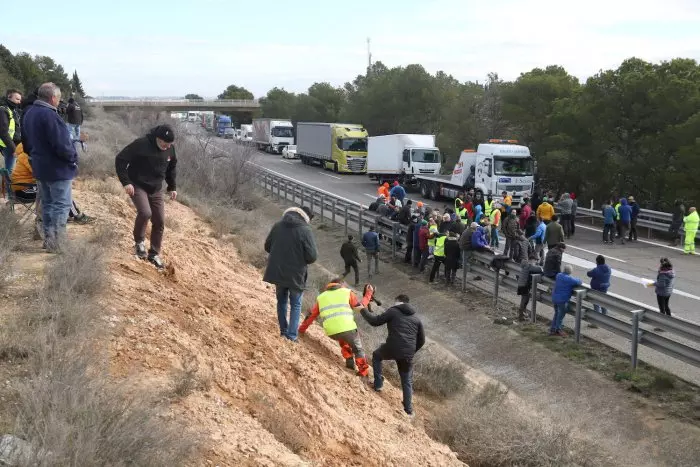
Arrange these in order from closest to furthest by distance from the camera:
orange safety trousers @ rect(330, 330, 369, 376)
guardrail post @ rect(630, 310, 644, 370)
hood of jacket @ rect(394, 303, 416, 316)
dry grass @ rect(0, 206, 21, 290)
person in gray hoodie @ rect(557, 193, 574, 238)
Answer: dry grass @ rect(0, 206, 21, 290) → hood of jacket @ rect(394, 303, 416, 316) → orange safety trousers @ rect(330, 330, 369, 376) → guardrail post @ rect(630, 310, 644, 370) → person in gray hoodie @ rect(557, 193, 574, 238)

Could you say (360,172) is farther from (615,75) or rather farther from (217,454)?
(217,454)

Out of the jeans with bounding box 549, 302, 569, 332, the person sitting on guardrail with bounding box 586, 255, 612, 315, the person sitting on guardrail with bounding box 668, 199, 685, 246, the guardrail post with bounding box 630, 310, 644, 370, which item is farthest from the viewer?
the person sitting on guardrail with bounding box 668, 199, 685, 246

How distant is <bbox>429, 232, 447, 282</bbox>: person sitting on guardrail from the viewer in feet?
58.2

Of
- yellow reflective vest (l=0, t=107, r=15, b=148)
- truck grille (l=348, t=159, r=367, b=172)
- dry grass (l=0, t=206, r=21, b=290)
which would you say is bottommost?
truck grille (l=348, t=159, r=367, b=172)

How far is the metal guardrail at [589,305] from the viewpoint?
1060 centimetres

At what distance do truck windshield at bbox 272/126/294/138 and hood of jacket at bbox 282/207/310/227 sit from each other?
58.8 metres

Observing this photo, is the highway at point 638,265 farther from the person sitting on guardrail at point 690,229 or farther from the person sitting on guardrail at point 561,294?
the person sitting on guardrail at point 561,294

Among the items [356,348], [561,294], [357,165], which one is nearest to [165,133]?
[356,348]

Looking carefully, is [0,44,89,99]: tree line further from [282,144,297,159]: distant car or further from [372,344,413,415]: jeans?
[372,344,413,415]: jeans

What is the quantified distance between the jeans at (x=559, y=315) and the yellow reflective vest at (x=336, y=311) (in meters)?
5.37

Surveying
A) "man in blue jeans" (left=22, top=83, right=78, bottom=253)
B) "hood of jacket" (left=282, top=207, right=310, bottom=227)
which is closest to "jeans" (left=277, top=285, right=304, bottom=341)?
"hood of jacket" (left=282, top=207, right=310, bottom=227)

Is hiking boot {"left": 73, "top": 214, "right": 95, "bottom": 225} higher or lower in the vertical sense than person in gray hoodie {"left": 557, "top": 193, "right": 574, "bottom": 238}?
higher

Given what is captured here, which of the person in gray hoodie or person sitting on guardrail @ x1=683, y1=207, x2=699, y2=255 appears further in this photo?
the person in gray hoodie

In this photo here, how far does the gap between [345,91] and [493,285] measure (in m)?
67.6
